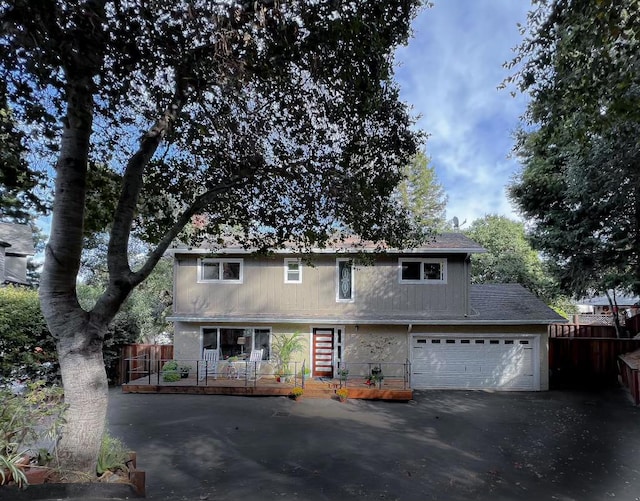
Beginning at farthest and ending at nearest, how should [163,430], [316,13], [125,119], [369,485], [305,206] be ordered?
1. [163,430]
2. [305,206]
3. [369,485]
4. [125,119]
5. [316,13]

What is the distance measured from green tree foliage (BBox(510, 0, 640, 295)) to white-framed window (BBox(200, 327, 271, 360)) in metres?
10.3

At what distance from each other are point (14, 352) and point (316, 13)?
39.1 ft

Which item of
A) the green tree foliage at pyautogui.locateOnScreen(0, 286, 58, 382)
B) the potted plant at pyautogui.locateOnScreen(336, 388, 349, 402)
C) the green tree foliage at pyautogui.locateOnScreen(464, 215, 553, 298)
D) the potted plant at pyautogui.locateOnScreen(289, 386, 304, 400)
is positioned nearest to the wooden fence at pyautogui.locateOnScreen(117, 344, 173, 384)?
the green tree foliage at pyautogui.locateOnScreen(0, 286, 58, 382)

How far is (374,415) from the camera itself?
1037cm

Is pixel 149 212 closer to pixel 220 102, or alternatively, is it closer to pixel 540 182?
pixel 220 102

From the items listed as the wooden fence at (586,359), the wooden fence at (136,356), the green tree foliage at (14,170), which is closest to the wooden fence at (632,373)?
the wooden fence at (586,359)

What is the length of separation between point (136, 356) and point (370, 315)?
29.0ft

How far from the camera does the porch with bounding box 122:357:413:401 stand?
484 inches

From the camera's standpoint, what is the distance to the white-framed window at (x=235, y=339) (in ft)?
47.4

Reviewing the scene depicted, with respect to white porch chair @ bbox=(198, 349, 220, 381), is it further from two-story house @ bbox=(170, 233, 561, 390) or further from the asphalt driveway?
the asphalt driveway

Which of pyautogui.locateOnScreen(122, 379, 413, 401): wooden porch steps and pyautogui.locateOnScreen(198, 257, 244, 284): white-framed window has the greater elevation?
pyautogui.locateOnScreen(198, 257, 244, 284): white-framed window

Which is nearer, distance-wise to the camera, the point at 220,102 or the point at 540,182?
the point at 220,102

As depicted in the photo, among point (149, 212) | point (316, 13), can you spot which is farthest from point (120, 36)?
point (149, 212)

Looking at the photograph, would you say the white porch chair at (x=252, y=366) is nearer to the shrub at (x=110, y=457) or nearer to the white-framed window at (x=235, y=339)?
the white-framed window at (x=235, y=339)
